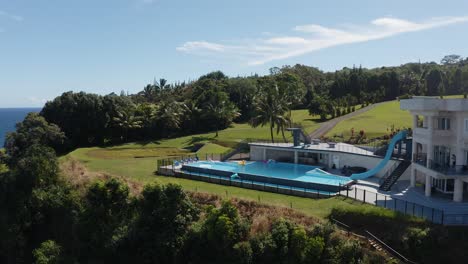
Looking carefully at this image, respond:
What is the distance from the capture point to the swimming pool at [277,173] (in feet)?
108

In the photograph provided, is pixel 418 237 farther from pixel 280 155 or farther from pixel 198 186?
pixel 280 155

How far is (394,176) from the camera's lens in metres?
31.8

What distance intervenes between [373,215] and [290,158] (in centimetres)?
1919

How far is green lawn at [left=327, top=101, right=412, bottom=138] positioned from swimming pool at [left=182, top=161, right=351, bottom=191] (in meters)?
17.4

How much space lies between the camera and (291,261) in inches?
919

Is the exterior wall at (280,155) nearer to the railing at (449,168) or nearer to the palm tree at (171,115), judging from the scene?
the railing at (449,168)

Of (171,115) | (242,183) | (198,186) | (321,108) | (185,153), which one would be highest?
(321,108)

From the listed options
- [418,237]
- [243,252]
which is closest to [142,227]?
[243,252]

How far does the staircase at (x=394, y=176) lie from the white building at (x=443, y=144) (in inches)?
50.2

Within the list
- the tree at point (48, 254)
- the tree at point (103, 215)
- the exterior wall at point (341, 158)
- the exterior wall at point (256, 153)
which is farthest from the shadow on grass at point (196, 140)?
the tree at point (48, 254)

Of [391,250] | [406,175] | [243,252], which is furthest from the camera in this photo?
[406,175]

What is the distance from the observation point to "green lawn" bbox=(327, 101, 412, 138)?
5889 cm

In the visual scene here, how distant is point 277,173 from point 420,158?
12973 millimetres

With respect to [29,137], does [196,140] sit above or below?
below
